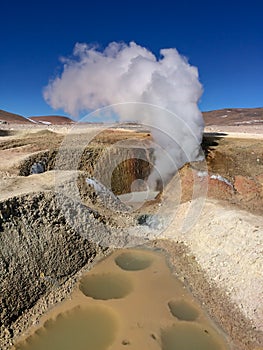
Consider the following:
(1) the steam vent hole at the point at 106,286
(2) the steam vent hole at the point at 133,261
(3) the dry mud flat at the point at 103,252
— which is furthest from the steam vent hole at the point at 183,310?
(2) the steam vent hole at the point at 133,261

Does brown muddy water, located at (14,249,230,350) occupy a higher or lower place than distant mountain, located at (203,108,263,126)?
lower

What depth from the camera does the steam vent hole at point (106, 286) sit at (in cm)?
1188

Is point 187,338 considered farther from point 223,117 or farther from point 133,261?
point 223,117

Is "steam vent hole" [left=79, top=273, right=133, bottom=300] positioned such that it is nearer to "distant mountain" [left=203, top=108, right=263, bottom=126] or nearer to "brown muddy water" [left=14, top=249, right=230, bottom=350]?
"brown muddy water" [left=14, top=249, right=230, bottom=350]

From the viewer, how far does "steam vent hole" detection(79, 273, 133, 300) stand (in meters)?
11.9

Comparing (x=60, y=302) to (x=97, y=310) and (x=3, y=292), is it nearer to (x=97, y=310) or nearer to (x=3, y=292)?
(x=97, y=310)

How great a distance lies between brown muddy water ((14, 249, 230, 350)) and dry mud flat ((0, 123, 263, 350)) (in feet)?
1.51

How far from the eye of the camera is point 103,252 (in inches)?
582

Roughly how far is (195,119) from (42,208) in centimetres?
1334

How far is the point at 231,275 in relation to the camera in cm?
1166

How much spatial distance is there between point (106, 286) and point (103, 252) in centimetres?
242

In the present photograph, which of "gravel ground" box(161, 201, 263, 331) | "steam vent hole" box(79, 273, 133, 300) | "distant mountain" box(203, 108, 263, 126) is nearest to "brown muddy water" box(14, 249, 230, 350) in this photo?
"steam vent hole" box(79, 273, 133, 300)

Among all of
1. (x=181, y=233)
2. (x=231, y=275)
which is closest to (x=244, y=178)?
(x=181, y=233)

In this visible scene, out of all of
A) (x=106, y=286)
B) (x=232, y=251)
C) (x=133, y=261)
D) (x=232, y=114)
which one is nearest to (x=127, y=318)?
(x=106, y=286)
